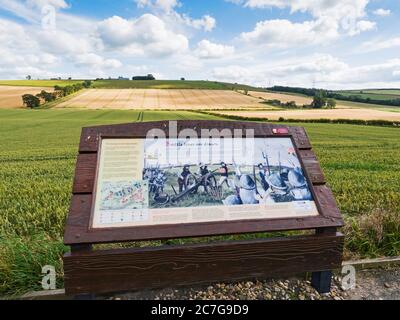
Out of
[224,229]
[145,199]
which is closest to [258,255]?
[224,229]

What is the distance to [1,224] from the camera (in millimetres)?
4832

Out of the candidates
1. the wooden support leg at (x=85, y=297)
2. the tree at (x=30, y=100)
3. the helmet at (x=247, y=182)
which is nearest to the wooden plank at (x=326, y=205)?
the helmet at (x=247, y=182)

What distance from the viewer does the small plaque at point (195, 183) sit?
2.72m

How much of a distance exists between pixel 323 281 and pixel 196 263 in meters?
1.34

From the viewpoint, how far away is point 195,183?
291cm

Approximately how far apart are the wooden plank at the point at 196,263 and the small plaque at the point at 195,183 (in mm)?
262

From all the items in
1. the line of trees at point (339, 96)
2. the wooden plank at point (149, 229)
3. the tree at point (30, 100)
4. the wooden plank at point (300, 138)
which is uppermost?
the line of trees at point (339, 96)

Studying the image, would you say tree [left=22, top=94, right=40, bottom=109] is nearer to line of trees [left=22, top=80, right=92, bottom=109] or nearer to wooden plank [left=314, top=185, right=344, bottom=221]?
line of trees [left=22, top=80, right=92, bottom=109]

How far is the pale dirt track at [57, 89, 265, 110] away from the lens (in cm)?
6164

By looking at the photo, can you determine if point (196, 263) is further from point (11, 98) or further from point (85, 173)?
point (11, 98)

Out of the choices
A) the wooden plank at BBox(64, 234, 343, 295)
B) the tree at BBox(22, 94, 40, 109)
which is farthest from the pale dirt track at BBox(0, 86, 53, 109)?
→ the wooden plank at BBox(64, 234, 343, 295)

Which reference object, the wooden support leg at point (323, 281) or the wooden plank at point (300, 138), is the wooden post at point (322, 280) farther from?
the wooden plank at point (300, 138)

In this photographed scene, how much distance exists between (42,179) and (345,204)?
7.31 metres

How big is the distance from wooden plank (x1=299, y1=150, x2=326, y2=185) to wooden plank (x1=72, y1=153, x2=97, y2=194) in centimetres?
207
